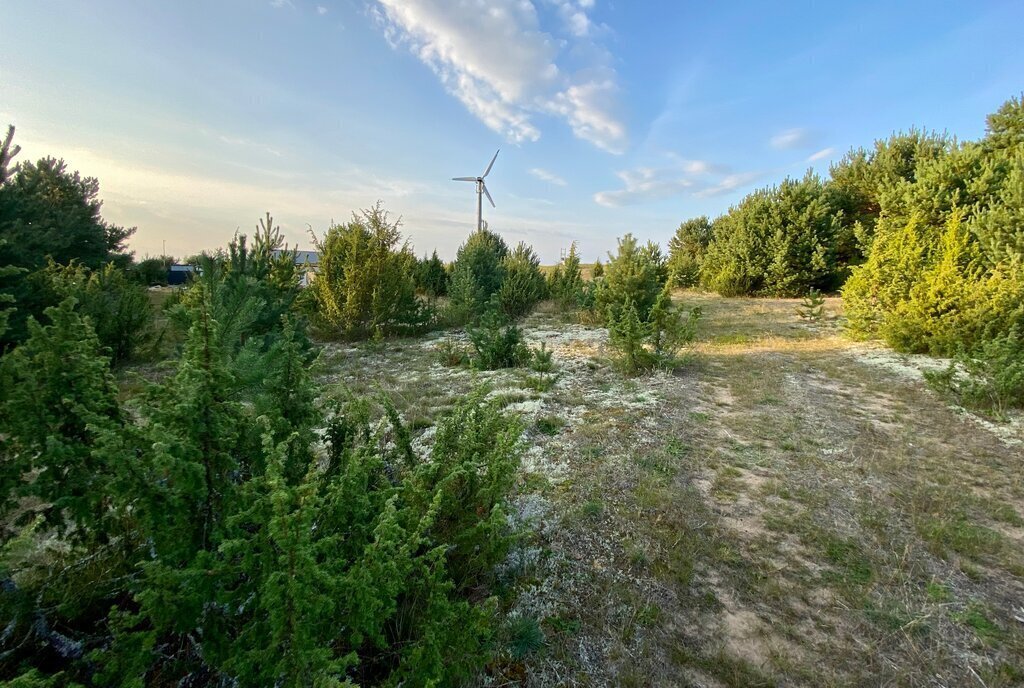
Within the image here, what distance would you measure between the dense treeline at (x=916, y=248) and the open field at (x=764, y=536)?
1.33 m

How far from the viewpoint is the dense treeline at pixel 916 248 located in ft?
18.3

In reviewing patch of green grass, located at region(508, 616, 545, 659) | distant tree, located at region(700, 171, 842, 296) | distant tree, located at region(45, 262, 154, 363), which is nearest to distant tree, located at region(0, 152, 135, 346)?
distant tree, located at region(45, 262, 154, 363)

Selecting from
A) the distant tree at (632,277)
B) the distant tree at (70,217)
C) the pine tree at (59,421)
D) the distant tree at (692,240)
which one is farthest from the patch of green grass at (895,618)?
the distant tree at (692,240)

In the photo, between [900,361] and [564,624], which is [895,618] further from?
[900,361]

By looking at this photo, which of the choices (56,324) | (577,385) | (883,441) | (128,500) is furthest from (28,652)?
(883,441)

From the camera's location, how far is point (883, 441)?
3955mm

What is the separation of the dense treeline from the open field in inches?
52.5

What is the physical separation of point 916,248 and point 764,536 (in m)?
6.82

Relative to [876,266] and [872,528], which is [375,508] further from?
[876,266]

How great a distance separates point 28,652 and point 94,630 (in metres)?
0.22

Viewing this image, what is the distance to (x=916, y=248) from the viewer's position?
6.83 metres

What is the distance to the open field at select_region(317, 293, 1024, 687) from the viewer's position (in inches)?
73.9

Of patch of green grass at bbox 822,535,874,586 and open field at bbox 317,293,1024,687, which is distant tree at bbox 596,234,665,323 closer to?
open field at bbox 317,293,1024,687

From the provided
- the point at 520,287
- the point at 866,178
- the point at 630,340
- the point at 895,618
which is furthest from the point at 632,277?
the point at 866,178
